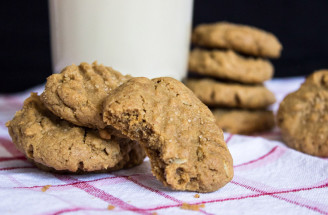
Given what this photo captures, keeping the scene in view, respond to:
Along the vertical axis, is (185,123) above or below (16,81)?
above

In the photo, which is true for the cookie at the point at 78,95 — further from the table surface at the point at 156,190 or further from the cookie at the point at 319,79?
the cookie at the point at 319,79

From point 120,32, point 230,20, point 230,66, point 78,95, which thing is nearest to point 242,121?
point 230,66

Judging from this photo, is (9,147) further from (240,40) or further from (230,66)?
(240,40)

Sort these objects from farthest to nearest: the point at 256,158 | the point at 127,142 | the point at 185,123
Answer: the point at 256,158, the point at 127,142, the point at 185,123

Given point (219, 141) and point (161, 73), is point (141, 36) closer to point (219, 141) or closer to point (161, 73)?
point (161, 73)

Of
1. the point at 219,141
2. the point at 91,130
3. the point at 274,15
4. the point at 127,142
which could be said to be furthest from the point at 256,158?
the point at 274,15

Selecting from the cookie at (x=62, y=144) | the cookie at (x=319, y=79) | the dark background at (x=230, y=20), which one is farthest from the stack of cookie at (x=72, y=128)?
the dark background at (x=230, y=20)
